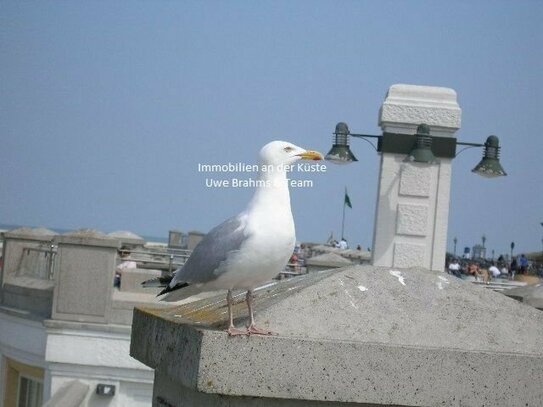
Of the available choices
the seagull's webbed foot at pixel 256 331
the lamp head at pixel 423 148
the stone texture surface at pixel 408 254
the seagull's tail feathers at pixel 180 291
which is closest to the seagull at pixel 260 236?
the seagull's tail feathers at pixel 180 291

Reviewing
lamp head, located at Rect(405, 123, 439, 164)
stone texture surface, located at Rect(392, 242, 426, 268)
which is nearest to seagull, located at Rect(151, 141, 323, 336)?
lamp head, located at Rect(405, 123, 439, 164)

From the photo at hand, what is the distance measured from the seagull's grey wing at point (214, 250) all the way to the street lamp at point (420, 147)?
9.11 meters

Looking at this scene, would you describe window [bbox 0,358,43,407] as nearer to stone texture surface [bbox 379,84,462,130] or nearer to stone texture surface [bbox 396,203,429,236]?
stone texture surface [bbox 396,203,429,236]

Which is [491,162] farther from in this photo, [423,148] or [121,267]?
[121,267]

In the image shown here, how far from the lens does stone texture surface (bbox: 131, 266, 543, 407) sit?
3.22 metres

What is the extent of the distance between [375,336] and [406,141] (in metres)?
10.3

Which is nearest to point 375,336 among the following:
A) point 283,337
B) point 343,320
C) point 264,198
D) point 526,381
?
point 343,320

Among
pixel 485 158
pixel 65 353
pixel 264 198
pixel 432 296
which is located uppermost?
pixel 485 158

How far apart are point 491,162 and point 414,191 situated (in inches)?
52.6

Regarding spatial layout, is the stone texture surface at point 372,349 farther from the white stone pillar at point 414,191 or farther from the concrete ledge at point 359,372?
the white stone pillar at point 414,191

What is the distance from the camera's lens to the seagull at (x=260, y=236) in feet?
12.2

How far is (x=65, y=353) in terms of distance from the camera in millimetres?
13625

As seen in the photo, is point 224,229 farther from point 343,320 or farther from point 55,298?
point 55,298

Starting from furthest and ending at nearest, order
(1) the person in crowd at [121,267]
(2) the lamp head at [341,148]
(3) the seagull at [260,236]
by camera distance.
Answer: (1) the person in crowd at [121,267] → (2) the lamp head at [341,148] → (3) the seagull at [260,236]
